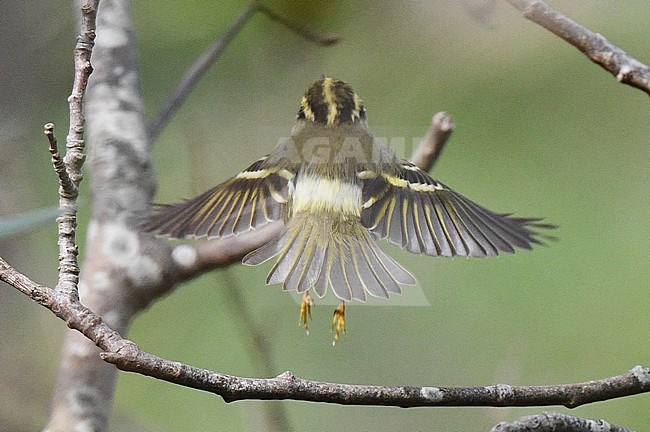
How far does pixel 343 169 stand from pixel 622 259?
690 mm

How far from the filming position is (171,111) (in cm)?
78

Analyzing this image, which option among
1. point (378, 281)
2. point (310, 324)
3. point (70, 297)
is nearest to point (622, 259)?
point (310, 324)

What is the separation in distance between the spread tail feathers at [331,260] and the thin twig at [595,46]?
0.18m

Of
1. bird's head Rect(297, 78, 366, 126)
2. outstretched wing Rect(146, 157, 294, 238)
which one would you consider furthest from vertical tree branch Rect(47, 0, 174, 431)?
bird's head Rect(297, 78, 366, 126)

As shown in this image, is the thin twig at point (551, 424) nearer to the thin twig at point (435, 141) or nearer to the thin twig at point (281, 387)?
the thin twig at point (281, 387)

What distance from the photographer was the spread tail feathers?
1.78 feet

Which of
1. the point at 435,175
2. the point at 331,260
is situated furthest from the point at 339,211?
the point at 435,175

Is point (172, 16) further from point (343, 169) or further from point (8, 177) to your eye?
point (343, 169)

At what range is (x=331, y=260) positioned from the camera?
58cm

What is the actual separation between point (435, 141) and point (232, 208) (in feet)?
0.78

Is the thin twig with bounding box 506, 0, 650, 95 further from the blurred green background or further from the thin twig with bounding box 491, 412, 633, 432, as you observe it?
the blurred green background

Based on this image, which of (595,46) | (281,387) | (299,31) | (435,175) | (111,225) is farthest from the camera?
(435,175)

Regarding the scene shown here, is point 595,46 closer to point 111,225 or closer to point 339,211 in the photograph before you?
point 339,211

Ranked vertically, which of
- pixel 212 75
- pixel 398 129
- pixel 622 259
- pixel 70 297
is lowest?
pixel 70 297
